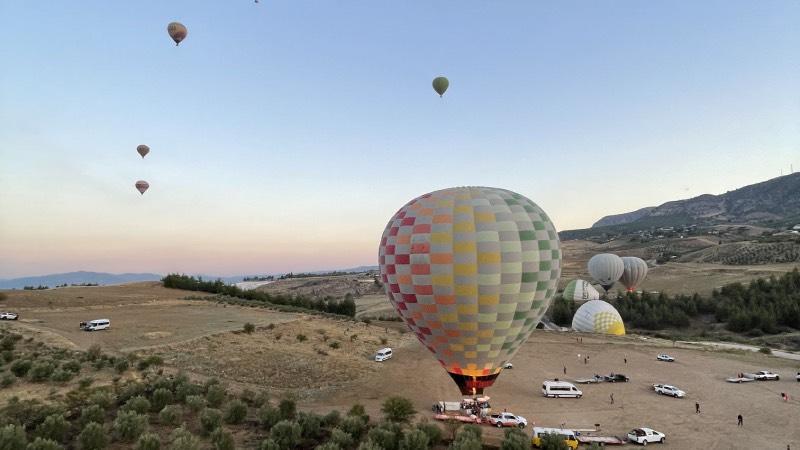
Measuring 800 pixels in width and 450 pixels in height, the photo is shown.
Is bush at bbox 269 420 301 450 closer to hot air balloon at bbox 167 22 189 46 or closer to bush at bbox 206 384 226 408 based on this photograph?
bush at bbox 206 384 226 408

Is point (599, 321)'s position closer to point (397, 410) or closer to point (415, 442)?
point (397, 410)

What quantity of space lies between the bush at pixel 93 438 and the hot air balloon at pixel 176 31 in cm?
3657

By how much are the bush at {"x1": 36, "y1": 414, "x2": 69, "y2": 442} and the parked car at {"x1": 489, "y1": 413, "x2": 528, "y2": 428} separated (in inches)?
735

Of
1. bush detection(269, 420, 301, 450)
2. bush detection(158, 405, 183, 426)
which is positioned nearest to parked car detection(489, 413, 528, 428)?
bush detection(269, 420, 301, 450)

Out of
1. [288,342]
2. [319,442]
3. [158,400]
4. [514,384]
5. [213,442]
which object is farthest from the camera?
[288,342]

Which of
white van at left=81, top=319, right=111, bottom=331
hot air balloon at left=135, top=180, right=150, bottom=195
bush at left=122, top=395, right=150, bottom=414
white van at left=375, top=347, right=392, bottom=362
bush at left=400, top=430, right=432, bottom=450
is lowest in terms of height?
white van at left=375, top=347, right=392, bottom=362

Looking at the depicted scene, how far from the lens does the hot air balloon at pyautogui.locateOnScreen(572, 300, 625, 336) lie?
5231 cm

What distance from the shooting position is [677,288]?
9531cm

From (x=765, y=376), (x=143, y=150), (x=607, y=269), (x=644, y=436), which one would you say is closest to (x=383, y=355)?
(x=644, y=436)

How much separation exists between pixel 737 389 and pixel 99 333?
47200mm

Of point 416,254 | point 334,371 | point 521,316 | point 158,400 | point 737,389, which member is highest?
point 416,254

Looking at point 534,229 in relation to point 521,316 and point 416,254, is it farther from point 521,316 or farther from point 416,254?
point 416,254

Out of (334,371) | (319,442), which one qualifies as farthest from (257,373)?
(319,442)

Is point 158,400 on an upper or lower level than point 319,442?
upper
